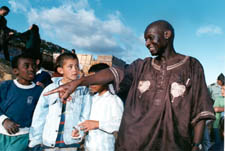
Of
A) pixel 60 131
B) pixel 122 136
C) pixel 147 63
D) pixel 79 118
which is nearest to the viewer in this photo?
pixel 122 136

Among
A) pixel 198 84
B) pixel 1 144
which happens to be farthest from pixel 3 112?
pixel 198 84

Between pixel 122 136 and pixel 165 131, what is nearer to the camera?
pixel 165 131

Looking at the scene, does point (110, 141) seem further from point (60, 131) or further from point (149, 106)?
point (149, 106)

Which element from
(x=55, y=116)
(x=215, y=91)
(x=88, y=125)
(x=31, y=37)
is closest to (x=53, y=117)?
(x=55, y=116)

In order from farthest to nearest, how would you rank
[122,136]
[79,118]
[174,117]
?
[79,118]
[122,136]
[174,117]

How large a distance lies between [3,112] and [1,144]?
401 millimetres

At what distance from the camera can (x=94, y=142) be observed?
2566 mm

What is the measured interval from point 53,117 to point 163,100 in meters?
1.43

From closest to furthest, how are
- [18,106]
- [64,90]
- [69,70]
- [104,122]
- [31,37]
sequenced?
1. [64,90]
2. [104,122]
3. [18,106]
4. [69,70]
5. [31,37]

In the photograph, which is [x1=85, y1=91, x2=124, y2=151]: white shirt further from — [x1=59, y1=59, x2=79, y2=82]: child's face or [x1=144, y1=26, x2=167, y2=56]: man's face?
[x1=144, y1=26, x2=167, y2=56]: man's face

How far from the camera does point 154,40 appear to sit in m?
1.84

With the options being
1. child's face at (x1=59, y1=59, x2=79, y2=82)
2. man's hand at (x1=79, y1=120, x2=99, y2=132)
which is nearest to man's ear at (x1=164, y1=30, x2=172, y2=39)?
man's hand at (x1=79, y1=120, x2=99, y2=132)

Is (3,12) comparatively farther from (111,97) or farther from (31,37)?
(111,97)

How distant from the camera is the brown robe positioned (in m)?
1.71
